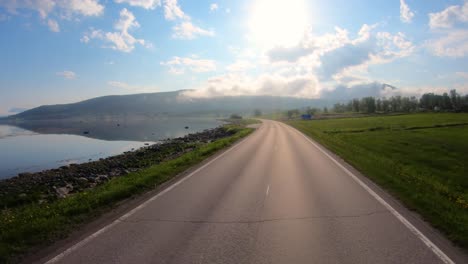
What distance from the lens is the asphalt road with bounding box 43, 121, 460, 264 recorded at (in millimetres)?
6090

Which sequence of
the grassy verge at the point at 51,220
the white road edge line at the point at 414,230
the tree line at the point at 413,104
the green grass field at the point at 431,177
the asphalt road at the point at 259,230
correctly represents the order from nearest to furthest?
1. the white road edge line at the point at 414,230
2. the asphalt road at the point at 259,230
3. the grassy verge at the point at 51,220
4. the green grass field at the point at 431,177
5. the tree line at the point at 413,104

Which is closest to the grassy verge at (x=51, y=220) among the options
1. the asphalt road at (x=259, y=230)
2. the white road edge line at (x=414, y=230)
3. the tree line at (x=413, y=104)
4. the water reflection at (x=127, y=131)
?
the asphalt road at (x=259, y=230)

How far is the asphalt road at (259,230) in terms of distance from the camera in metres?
6.09

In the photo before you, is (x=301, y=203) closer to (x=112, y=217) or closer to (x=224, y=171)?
(x=112, y=217)

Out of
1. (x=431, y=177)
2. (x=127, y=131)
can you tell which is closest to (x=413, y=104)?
(x=127, y=131)

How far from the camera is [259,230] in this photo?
7.48 m

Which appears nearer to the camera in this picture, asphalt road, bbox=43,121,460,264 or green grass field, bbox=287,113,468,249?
asphalt road, bbox=43,121,460,264

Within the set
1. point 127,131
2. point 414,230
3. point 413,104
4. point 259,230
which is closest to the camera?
point 414,230

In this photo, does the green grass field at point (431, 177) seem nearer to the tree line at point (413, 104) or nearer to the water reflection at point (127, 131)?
the water reflection at point (127, 131)

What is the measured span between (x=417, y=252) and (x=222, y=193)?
6.58 meters

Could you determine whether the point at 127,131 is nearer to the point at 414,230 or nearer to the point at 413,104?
the point at 414,230

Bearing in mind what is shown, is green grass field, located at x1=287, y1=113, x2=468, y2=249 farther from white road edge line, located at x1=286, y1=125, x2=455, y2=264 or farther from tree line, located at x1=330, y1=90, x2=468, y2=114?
tree line, located at x1=330, y1=90, x2=468, y2=114

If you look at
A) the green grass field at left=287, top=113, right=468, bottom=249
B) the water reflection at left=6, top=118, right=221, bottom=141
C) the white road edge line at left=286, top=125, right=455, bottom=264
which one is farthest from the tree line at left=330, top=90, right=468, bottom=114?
the white road edge line at left=286, top=125, right=455, bottom=264

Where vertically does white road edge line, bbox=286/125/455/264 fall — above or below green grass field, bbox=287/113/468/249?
above
